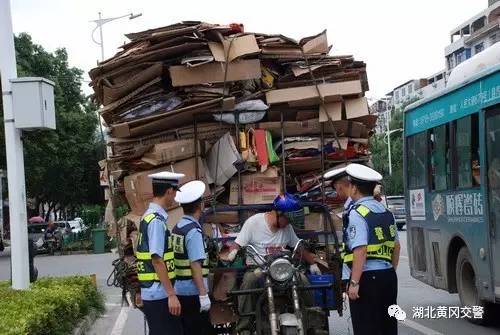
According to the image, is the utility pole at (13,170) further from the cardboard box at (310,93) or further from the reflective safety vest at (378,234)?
the reflective safety vest at (378,234)

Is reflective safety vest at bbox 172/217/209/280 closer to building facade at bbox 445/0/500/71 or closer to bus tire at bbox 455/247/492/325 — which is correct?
bus tire at bbox 455/247/492/325

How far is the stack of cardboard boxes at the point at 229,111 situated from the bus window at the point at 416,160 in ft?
10.1

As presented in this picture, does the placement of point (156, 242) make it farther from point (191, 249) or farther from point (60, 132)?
point (60, 132)

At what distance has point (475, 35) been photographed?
7412cm

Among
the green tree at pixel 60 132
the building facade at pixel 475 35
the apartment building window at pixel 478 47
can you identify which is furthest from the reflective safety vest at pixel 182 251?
the apartment building window at pixel 478 47

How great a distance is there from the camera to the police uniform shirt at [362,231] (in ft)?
17.3

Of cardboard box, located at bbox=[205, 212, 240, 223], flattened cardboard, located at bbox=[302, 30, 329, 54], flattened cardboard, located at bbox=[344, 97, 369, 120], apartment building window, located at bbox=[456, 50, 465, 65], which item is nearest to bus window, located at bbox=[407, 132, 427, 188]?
flattened cardboard, located at bbox=[344, 97, 369, 120]

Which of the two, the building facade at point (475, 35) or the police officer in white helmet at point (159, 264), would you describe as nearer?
the police officer in white helmet at point (159, 264)

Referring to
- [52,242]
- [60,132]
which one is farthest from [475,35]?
[52,242]

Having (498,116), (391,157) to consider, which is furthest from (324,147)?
(391,157)

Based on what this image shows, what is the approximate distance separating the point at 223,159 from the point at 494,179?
3086mm

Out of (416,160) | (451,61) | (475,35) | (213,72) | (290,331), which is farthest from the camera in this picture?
(451,61)

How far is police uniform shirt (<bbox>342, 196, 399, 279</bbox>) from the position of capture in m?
5.27

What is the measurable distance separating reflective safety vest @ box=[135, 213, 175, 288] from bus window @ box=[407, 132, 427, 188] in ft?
19.4
